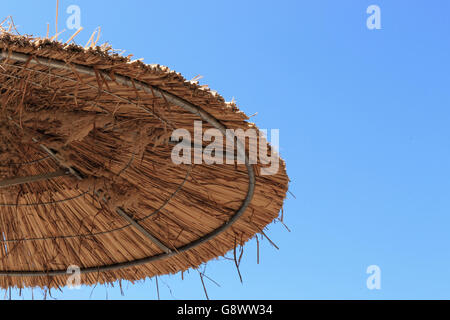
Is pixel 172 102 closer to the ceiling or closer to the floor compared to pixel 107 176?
closer to the ceiling

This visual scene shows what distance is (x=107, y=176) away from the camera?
98.0 inches

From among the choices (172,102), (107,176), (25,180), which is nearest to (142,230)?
(107,176)

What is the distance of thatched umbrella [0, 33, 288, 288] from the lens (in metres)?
1.83

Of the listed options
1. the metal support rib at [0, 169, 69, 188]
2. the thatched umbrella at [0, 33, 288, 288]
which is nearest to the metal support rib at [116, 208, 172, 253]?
the thatched umbrella at [0, 33, 288, 288]

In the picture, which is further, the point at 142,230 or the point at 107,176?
the point at 142,230

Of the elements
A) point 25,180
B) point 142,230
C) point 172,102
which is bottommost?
point 142,230

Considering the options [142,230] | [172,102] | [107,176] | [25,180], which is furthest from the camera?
[142,230]

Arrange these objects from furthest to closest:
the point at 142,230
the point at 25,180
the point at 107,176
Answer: the point at 142,230, the point at 107,176, the point at 25,180

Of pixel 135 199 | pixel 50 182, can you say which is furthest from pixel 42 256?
pixel 135 199

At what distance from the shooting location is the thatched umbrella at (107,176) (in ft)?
5.99

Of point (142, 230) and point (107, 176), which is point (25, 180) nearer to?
point (107, 176)

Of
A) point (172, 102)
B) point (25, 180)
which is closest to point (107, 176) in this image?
point (25, 180)

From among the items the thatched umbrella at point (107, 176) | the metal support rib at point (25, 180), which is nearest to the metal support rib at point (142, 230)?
the thatched umbrella at point (107, 176)
